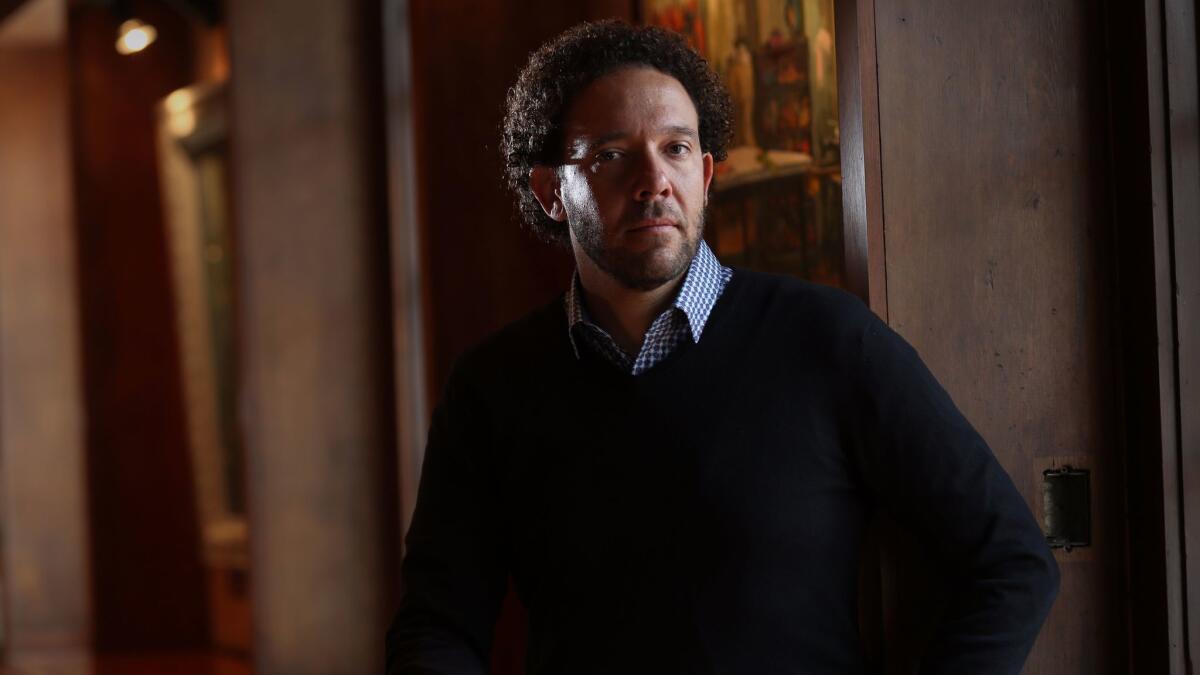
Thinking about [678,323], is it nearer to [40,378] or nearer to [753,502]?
[753,502]

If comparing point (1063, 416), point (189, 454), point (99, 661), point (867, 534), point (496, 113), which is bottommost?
point (99, 661)

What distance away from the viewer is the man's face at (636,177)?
6.53 ft

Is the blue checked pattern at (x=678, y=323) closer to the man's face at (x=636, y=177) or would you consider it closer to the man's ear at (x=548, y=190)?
the man's face at (x=636, y=177)

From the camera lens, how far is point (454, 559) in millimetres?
2104

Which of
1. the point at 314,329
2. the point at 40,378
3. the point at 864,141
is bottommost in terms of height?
the point at 40,378

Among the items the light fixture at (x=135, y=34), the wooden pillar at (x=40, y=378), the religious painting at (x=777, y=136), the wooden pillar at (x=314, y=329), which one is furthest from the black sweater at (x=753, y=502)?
the wooden pillar at (x=40, y=378)

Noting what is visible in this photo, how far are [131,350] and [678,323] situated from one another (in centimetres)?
592

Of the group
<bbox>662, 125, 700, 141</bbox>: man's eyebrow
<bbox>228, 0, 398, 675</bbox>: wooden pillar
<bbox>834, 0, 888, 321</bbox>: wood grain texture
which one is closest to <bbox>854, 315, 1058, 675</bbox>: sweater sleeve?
<bbox>834, 0, 888, 321</bbox>: wood grain texture

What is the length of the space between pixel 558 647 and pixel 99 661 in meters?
5.71

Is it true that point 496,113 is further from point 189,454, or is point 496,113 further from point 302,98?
point 189,454

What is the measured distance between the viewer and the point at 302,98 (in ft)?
15.4

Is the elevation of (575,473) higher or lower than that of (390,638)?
higher

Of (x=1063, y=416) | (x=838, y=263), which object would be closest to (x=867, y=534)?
(x=1063, y=416)

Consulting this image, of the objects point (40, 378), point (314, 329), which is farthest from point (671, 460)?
point (40, 378)
